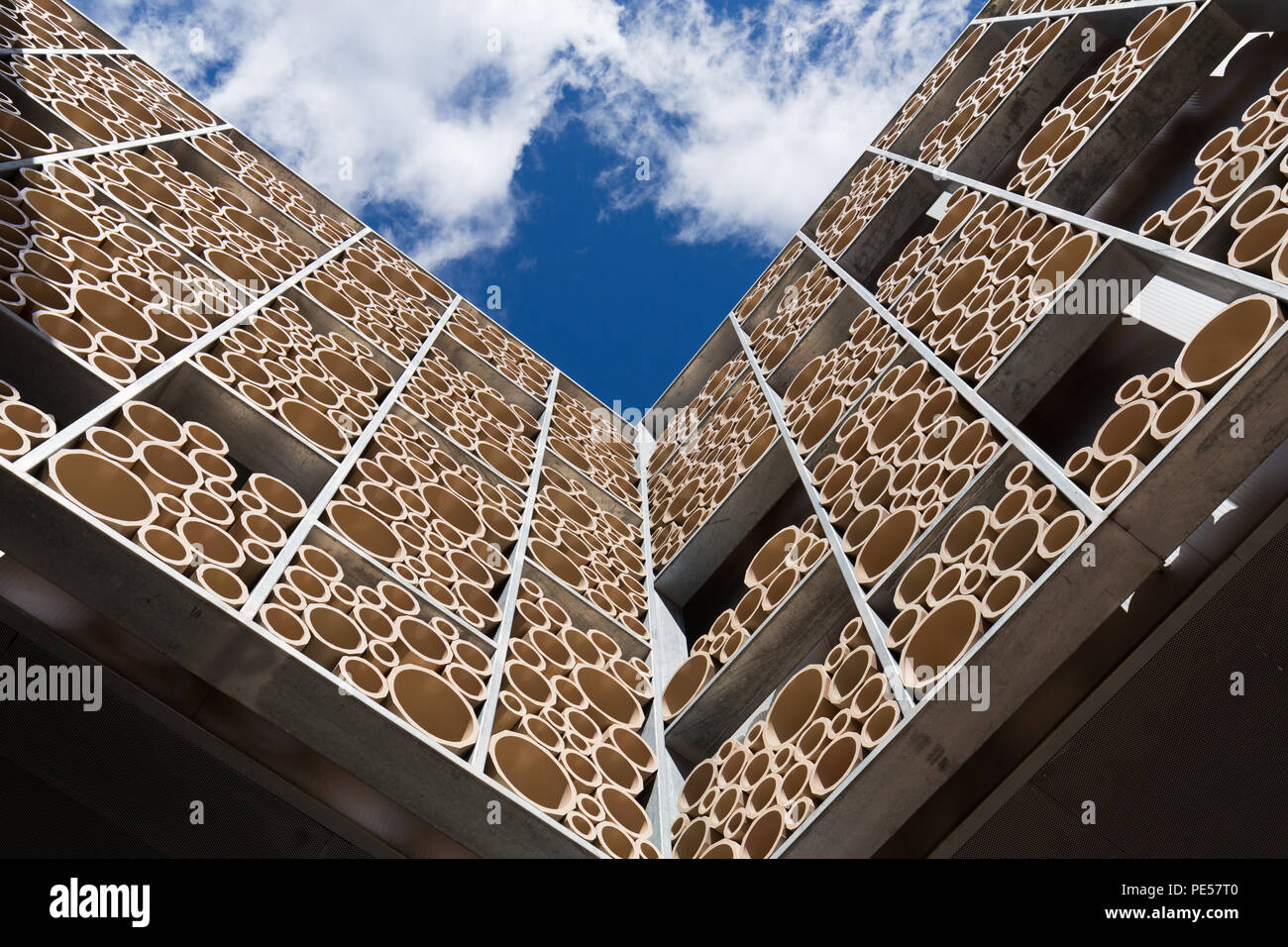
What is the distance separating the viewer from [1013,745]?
5.07 meters

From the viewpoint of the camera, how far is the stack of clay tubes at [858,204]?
12.4m

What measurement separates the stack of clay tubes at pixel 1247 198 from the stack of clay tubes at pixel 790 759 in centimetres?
298

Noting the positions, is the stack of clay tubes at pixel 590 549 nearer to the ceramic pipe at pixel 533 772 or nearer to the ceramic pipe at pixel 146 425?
the ceramic pipe at pixel 533 772

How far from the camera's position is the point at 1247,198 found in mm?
6051

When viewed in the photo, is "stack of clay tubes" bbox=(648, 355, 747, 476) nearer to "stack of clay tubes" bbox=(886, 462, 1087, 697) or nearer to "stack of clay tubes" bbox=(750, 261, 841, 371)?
"stack of clay tubes" bbox=(750, 261, 841, 371)

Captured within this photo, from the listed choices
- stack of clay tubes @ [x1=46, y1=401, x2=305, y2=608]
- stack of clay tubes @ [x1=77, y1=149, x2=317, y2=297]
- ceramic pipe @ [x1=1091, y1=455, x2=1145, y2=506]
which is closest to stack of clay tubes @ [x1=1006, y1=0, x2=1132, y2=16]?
ceramic pipe @ [x1=1091, y1=455, x2=1145, y2=506]

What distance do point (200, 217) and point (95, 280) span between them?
9.62 feet

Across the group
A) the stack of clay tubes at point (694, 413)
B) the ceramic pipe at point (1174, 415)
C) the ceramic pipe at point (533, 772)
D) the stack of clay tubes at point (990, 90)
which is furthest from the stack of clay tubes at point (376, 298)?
the ceramic pipe at point (1174, 415)

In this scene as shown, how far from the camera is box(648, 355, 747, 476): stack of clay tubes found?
13828mm

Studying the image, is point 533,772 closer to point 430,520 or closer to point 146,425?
point 430,520

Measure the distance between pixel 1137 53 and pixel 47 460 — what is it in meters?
8.71
